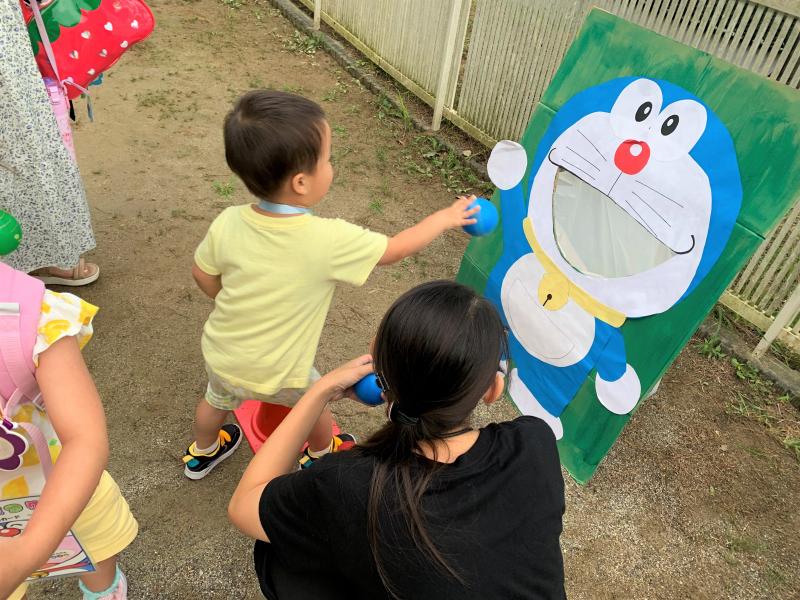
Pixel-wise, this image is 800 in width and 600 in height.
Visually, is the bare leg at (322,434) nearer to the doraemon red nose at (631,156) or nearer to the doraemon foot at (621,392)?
the doraemon foot at (621,392)

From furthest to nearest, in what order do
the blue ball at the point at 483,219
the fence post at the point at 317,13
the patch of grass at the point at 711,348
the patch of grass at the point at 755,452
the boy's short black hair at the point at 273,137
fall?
the fence post at the point at 317,13, the patch of grass at the point at 711,348, the patch of grass at the point at 755,452, the blue ball at the point at 483,219, the boy's short black hair at the point at 273,137

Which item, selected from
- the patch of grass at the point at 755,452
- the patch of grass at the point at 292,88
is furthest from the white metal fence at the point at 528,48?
the patch of grass at the point at 292,88

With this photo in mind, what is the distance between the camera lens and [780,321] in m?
2.64

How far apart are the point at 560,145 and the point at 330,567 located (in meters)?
1.45

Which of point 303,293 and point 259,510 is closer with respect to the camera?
point 259,510

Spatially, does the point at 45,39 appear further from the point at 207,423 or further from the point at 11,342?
the point at 11,342

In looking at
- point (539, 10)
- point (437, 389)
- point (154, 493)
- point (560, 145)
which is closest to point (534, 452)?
point (437, 389)

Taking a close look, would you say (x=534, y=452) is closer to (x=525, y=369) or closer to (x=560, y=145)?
(x=525, y=369)

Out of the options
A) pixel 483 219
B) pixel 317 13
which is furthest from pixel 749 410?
pixel 317 13

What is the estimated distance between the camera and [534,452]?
3.44ft

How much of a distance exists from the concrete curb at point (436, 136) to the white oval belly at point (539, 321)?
135cm

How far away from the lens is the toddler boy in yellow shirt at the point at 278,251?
144cm

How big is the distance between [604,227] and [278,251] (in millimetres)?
1003

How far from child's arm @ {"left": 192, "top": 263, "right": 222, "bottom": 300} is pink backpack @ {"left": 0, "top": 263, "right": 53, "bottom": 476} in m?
0.64
